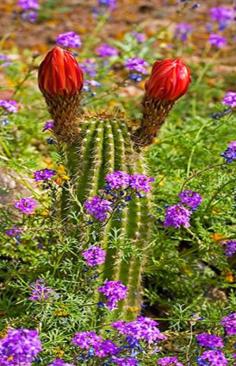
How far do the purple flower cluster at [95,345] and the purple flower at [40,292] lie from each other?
324 mm

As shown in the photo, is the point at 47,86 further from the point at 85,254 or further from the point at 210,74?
the point at 210,74

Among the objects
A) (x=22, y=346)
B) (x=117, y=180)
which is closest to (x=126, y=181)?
(x=117, y=180)

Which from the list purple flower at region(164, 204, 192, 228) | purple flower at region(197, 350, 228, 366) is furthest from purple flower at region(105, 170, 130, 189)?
purple flower at region(197, 350, 228, 366)

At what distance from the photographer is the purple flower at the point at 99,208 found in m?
2.96

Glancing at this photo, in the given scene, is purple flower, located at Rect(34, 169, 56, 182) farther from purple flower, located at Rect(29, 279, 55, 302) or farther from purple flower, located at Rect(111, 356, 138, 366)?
purple flower, located at Rect(111, 356, 138, 366)

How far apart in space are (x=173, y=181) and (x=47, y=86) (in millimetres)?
963

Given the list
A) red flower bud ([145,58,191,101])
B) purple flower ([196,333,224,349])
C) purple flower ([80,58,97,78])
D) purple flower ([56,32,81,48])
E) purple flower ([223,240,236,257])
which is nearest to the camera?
purple flower ([196,333,224,349])

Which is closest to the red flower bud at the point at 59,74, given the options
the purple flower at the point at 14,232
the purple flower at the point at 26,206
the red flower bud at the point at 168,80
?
the red flower bud at the point at 168,80

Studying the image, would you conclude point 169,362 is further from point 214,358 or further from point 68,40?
point 68,40

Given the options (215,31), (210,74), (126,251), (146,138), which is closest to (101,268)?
(126,251)

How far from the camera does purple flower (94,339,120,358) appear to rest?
2.60 metres

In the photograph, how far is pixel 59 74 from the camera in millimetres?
3203

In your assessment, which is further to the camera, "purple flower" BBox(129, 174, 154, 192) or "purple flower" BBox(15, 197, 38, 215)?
"purple flower" BBox(15, 197, 38, 215)

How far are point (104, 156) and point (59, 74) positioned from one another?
351 mm
